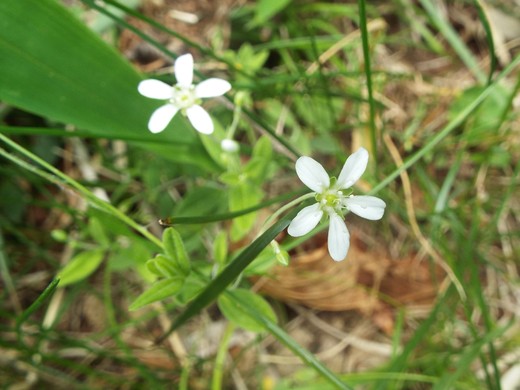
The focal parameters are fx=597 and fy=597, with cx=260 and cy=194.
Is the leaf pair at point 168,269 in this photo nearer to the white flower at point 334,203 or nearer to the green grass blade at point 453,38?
the white flower at point 334,203

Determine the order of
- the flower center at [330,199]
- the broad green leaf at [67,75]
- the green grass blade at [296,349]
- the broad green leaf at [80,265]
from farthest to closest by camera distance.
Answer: the broad green leaf at [80,265] → the broad green leaf at [67,75] → the green grass blade at [296,349] → the flower center at [330,199]

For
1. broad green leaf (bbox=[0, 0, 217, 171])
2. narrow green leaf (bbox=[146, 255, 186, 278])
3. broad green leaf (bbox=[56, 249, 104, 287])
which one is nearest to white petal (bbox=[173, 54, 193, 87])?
broad green leaf (bbox=[0, 0, 217, 171])

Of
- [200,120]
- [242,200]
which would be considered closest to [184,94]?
[200,120]

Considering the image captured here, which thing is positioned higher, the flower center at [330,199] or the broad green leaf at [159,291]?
the flower center at [330,199]

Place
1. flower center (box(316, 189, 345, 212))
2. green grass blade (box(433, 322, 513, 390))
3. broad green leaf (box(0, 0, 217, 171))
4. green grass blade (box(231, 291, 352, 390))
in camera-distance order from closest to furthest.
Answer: flower center (box(316, 189, 345, 212)) → green grass blade (box(231, 291, 352, 390)) → broad green leaf (box(0, 0, 217, 171)) → green grass blade (box(433, 322, 513, 390))

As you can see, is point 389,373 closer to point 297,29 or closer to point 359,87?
point 359,87

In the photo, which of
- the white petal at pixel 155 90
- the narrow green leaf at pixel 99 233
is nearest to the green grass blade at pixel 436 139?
the white petal at pixel 155 90

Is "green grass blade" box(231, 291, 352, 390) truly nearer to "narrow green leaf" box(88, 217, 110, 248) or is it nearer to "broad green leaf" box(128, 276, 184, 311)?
"broad green leaf" box(128, 276, 184, 311)
